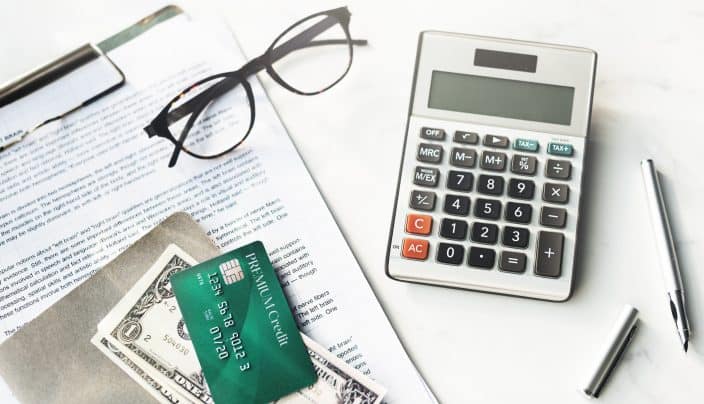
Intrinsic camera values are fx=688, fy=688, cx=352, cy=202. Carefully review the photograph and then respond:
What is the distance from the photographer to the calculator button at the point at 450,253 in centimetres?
50

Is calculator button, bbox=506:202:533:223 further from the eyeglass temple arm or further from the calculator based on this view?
the eyeglass temple arm

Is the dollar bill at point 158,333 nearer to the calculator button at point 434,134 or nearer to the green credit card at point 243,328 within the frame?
the green credit card at point 243,328

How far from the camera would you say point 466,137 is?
0.52 m

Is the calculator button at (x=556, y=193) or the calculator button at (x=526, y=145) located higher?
the calculator button at (x=526, y=145)

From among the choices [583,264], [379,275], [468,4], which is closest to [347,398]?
[379,275]

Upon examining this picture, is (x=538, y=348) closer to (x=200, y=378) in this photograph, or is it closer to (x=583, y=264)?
(x=583, y=264)

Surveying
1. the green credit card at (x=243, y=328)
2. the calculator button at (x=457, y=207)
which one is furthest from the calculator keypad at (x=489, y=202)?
the green credit card at (x=243, y=328)

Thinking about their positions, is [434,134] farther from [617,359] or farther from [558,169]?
[617,359]

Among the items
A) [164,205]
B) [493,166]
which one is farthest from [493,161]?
[164,205]

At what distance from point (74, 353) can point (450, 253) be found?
0.28 meters

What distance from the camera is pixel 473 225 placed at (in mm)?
505

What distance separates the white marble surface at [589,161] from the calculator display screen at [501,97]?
40mm

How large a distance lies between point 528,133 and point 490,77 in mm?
54

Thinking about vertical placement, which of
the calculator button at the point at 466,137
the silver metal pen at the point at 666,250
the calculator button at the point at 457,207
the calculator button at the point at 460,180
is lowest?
the silver metal pen at the point at 666,250
